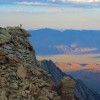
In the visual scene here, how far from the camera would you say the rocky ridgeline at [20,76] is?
23.5 meters

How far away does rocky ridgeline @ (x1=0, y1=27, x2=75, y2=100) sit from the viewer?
23544 mm

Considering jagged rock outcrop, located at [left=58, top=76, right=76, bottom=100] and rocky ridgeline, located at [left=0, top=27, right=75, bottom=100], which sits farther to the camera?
jagged rock outcrop, located at [left=58, top=76, right=76, bottom=100]

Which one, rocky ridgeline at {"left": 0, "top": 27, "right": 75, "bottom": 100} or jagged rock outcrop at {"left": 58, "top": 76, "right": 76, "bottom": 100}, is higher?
rocky ridgeline at {"left": 0, "top": 27, "right": 75, "bottom": 100}

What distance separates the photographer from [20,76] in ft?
84.0

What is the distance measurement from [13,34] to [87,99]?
17407cm

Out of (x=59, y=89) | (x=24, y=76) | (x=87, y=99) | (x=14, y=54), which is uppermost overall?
(x=14, y=54)

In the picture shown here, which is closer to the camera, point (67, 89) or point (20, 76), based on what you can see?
point (20, 76)

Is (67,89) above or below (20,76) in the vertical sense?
below

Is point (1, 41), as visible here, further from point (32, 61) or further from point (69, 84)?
point (69, 84)

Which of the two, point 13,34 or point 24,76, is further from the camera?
point 13,34

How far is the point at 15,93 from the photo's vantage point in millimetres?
23375

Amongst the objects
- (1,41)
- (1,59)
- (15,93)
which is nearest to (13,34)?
(1,41)

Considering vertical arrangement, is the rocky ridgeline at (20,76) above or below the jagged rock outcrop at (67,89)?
above

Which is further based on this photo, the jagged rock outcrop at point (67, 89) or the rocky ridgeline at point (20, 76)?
the jagged rock outcrop at point (67, 89)
